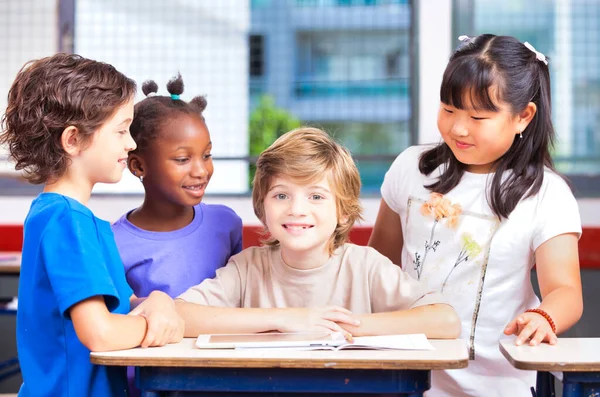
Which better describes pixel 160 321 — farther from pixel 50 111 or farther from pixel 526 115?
pixel 526 115

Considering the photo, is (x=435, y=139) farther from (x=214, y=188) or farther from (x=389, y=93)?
(x=214, y=188)

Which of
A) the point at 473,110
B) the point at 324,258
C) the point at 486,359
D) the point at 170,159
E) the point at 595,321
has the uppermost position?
the point at 473,110

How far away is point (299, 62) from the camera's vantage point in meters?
3.87

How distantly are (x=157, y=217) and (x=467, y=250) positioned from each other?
737mm

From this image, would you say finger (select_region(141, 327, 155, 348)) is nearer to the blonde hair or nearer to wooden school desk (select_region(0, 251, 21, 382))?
the blonde hair

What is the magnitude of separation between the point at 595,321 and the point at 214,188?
1.89m

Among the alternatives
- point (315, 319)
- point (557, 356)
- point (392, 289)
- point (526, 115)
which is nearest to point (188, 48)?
point (526, 115)

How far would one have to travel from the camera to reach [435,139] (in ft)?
12.3

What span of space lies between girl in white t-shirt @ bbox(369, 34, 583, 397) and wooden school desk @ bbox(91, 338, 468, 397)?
19.0 inches

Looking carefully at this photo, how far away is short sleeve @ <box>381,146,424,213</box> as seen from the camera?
198 cm

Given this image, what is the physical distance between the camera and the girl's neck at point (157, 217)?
5.96 feet

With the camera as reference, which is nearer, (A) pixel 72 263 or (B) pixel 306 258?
(A) pixel 72 263

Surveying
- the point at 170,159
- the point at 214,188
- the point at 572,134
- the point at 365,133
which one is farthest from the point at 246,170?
the point at 170,159

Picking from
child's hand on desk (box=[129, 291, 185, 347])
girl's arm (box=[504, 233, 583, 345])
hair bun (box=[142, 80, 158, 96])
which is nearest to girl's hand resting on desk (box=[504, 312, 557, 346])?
girl's arm (box=[504, 233, 583, 345])
